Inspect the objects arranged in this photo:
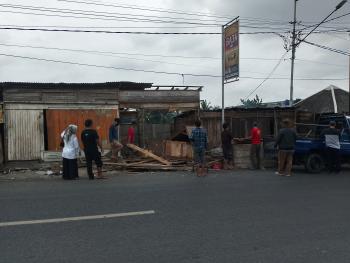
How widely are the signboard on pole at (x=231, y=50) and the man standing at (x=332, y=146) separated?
14.1ft

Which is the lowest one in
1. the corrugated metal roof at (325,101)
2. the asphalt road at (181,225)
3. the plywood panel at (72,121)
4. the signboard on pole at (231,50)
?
the asphalt road at (181,225)

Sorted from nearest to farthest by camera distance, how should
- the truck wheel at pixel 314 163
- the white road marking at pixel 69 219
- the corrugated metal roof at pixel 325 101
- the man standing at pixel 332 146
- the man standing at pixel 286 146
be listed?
1. the white road marking at pixel 69 219
2. the man standing at pixel 286 146
3. the man standing at pixel 332 146
4. the truck wheel at pixel 314 163
5. the corrugated metal roof at pixel 325 101

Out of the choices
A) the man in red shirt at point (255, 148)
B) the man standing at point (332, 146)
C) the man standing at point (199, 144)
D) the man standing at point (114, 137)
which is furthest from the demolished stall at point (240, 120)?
the man standing at point (199, 144)

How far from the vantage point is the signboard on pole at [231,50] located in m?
19.2

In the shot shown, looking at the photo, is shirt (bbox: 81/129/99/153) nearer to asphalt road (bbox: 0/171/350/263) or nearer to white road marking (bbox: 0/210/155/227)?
asphalt road (bbox: 0/171/350/263)

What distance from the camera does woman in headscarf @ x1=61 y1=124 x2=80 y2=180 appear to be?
552 inches

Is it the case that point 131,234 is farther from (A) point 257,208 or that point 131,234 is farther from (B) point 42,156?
(B) point 42,156

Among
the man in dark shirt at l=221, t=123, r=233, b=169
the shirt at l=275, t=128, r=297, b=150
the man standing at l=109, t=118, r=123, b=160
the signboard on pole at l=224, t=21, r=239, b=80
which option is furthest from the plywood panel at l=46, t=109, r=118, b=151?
the shirt at l=275, t=128, r=297, b=150

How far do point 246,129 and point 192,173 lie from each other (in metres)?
7.15

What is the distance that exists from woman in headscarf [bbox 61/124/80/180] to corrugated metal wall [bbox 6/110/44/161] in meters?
5.25

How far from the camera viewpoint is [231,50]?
64.7 ft

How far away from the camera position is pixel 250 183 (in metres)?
12.7

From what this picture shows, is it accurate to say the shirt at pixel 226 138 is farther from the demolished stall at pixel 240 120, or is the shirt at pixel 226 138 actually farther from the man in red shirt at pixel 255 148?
the demolished stall at pixel 240 120

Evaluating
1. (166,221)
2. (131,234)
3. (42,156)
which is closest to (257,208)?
(166,221)
